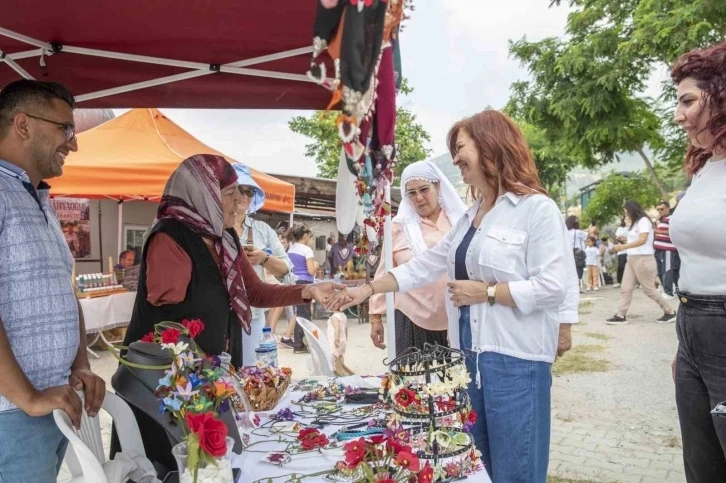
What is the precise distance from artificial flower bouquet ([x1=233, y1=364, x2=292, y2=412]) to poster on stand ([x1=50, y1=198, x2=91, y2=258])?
8301 millimetres

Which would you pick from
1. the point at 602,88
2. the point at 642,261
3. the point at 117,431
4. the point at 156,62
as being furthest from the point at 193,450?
the point at 602,88

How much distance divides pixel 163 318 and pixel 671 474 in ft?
10.8


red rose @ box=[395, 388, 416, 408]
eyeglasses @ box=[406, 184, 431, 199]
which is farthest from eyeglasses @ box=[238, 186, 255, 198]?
red rose @ box=[395, 388, 416, 408]

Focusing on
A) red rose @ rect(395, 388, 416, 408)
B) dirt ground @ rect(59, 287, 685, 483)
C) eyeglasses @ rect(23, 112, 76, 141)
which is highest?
eyeglasses @ rect(23, 112, 76, 141)

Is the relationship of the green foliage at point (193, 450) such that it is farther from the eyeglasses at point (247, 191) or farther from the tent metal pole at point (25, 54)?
the eyeglasses at point (247, 191)

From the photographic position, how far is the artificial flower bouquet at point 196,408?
1.24 meters

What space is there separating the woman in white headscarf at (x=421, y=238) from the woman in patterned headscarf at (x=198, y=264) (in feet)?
2.43

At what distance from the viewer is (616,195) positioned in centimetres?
2362

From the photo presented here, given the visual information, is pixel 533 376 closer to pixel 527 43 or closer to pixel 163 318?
pixel 163 318

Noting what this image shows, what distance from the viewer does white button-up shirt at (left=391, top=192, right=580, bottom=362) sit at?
81.3 inches

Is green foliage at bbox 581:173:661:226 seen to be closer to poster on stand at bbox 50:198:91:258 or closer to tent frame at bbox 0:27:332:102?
poster on stand at bbox 50:198:91:258

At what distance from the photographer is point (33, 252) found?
5.85ft

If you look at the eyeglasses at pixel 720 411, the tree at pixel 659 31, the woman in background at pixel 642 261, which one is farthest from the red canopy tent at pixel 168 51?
the tree at pixel 659 31

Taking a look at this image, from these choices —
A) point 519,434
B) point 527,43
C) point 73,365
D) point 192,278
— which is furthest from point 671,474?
point 527,43
